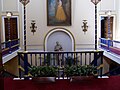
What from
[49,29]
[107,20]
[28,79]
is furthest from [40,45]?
[28,79]

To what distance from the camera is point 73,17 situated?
12.4 m

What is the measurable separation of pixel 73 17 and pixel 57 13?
958 mm

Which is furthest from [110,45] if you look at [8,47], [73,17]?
[8,47]

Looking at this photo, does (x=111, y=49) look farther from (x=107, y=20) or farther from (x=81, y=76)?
(x=81, y=76)

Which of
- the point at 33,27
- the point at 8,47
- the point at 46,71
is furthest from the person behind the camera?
the point at 33,27

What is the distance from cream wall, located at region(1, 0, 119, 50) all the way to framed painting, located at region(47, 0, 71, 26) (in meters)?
0.23

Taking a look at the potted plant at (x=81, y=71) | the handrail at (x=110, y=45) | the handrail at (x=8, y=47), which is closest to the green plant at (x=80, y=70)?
the potted plant at (x=81, y=71)

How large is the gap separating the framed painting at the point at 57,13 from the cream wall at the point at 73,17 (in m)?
0.23

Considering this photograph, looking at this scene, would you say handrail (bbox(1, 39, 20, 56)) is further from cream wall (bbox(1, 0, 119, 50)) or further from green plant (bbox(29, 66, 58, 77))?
green plant (bbox(29, 66, 58, 77))

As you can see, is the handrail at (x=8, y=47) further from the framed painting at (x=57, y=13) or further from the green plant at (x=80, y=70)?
the green plant at (x=80, y=70)

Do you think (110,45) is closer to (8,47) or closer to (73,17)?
(73,17)

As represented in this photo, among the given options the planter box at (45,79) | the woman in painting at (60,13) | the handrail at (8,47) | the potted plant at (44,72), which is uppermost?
the woman in painting at (60,13)

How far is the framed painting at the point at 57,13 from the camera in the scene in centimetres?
1234

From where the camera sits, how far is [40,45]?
1238 centimetres
